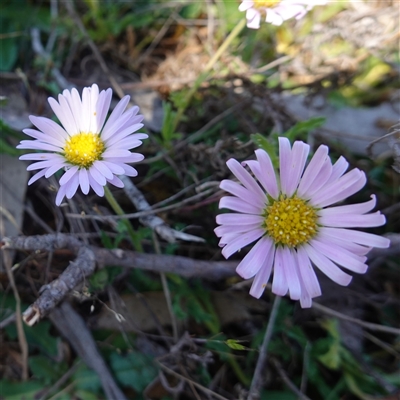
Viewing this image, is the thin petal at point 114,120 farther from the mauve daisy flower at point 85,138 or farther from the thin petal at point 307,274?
the thin petal at point 307,274

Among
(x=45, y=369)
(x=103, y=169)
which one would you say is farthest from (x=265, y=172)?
(x=45, y=369)

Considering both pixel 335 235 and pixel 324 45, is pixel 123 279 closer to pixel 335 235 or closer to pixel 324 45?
pixel 335 235

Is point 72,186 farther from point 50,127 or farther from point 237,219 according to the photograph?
point 237,219

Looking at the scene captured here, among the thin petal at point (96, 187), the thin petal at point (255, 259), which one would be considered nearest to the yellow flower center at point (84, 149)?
the thin petal at point (96, 187)

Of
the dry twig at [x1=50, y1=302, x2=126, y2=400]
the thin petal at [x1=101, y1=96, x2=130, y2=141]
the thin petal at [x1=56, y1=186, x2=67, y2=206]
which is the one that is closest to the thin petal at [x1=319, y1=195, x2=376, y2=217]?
the thin petal at [x1=101, y1=96, x2=130, y2=141]

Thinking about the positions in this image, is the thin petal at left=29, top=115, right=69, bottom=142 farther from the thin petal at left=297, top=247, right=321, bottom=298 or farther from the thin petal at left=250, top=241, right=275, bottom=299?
the thin petal at left=297, top=247, right=321, bottom=298

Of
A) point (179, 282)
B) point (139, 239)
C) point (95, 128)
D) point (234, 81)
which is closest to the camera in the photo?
point (95, 128)

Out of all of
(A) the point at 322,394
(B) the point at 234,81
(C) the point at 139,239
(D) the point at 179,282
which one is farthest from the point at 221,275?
(B) the point at 234,81
